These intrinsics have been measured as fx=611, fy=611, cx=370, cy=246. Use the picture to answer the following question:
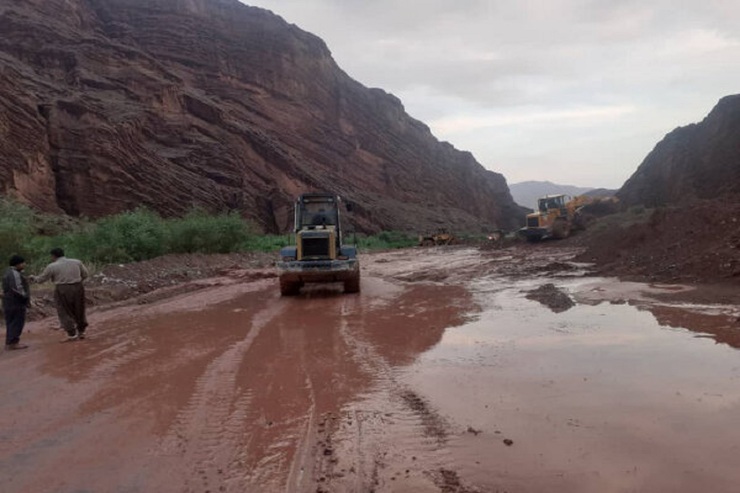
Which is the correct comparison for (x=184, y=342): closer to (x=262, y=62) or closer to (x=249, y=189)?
(x=249, y=189)

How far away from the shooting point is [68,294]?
1049 cm

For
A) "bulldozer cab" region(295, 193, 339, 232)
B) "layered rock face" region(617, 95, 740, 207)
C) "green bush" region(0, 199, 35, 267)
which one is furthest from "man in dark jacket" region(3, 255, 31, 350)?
"layered rock face" region(617, 95, 740, 207)

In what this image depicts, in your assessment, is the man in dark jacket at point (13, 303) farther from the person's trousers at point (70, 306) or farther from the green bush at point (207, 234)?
the green bush at point (207, 234)

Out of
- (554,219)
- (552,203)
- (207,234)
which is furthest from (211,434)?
(552,203)

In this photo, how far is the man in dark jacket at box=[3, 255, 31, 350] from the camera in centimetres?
1003

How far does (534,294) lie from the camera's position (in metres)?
14.2

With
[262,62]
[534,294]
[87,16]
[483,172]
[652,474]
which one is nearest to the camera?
[652,474]

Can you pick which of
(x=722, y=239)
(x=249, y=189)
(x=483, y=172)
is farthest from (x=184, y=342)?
(x=483, y=172)

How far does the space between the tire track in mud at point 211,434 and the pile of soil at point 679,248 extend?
10.9 m

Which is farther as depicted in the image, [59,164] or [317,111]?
[317,111]

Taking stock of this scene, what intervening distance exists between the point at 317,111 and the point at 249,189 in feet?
82.4

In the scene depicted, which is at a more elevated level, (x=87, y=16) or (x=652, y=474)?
(x=87, y=16)

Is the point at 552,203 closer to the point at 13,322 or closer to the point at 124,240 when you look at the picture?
the point at 124,240

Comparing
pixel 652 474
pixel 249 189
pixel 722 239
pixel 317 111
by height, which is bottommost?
pixel 652 474
